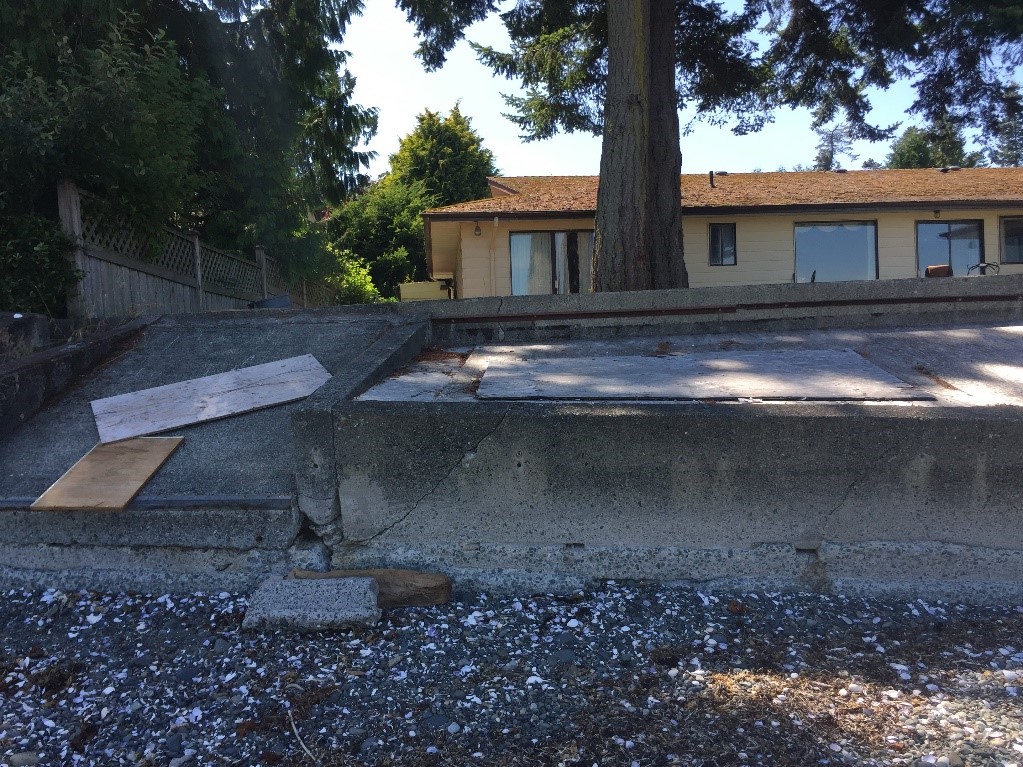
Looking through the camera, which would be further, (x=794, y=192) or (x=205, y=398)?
(x=794, y=192)

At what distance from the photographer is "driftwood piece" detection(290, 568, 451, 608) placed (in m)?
3.69

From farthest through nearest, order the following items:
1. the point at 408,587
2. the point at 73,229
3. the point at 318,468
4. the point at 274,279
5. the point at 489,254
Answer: the point at 489,254, the point at 274,279, the point at 73,229, the point at 318,468, the point at 408,587

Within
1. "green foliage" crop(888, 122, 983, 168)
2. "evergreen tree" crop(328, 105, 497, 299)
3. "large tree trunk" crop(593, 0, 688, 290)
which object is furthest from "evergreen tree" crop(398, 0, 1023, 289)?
"green foliage" crop(888, 122, 983, 168)

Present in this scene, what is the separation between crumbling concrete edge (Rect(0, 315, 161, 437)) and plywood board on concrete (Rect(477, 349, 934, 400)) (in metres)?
3.00

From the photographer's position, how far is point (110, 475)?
4254 millimetres

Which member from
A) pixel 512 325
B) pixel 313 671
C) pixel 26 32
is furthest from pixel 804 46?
pixel 313 671

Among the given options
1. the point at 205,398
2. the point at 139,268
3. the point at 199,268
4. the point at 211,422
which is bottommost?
the point at 211,422

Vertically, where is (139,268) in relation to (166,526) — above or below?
above

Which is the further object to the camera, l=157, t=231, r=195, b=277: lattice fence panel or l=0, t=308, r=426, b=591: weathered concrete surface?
l=157, t=231, r=195, b=277: lattice fence panel

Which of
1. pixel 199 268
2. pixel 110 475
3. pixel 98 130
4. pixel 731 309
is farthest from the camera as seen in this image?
pixel 199 268

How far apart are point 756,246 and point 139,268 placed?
1122 centimetres

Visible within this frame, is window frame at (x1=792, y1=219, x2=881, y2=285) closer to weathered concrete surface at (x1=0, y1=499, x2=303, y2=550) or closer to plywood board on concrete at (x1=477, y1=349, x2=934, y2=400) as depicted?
plywood board on concrete at (x1=477, y1=349, x2=934, y2=400)

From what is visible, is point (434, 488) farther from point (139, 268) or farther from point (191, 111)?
point (191, 111)

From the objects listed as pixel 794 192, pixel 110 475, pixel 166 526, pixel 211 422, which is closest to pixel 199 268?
pixel 211 422
